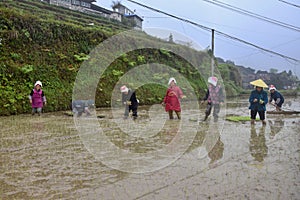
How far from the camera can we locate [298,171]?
4.57 meters

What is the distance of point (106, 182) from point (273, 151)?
3.33 m

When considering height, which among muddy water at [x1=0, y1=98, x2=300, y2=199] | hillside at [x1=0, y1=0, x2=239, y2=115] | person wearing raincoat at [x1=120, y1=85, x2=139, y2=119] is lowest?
muddy water at [x1=0, y1=98, x2=300, y2=199]

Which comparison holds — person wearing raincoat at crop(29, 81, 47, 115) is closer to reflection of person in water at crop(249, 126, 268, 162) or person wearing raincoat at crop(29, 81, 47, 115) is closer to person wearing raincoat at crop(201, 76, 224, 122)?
person wearing raincoat at crop(201, 76, 224, 122)

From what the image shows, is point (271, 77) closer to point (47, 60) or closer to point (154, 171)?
point (47, 60)

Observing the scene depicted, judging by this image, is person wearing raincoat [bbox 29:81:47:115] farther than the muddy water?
Yes

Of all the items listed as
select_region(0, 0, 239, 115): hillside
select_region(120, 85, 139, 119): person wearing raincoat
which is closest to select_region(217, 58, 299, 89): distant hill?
select_region(0, 0, 239, 115): hillside

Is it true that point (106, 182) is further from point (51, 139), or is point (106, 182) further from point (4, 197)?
point (51, 139)

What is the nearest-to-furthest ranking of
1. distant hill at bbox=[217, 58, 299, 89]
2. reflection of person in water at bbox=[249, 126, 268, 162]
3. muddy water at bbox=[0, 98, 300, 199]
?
1. muddy water at bbox=[0, 98, 300, 199]
2. reflection of person in water at bbox=[249, 126, 268, 162]
3. distant hill at bbox=[217, 58, 299, 89]

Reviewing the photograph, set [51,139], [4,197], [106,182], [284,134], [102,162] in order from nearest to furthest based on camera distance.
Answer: [4,197]
[106,182]
[102,162]
[51,139]
[284,134]

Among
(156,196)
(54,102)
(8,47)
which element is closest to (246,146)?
(156,196)

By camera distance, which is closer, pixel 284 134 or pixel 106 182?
pixel 106 182

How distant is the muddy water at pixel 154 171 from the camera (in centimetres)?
372

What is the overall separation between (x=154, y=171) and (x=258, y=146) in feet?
8.94

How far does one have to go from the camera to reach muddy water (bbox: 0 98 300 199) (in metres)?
3.72
